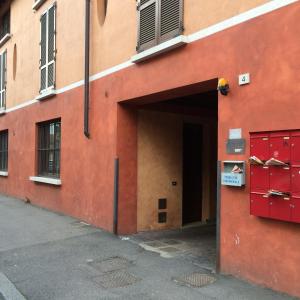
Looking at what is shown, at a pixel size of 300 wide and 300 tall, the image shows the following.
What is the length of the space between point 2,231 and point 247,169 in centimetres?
591

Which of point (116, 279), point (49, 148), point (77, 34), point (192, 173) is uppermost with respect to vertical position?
point (77, 34)

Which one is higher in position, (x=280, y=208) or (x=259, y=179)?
(x=259, y=179)

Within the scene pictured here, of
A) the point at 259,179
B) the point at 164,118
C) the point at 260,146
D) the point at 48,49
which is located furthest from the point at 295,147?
the point at 48,49

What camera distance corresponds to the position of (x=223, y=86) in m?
5.83

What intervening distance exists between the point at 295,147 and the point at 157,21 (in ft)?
11.9

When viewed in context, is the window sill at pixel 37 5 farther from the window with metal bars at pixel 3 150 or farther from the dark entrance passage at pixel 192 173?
the dark entrance passage at pixel 192 173

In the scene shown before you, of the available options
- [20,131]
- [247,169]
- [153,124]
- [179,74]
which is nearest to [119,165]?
[153,124]

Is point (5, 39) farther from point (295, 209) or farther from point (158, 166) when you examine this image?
point (295, 209)

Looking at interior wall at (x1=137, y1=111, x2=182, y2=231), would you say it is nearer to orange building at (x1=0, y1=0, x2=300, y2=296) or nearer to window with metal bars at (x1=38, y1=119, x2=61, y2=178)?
orange building at (x1=0, y1=0, x2=300, y2=296)

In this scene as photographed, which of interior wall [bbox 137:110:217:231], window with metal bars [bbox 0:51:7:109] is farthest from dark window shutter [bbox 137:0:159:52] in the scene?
window with metal bars [bbox 0:51:7:109]

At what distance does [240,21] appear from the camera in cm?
574

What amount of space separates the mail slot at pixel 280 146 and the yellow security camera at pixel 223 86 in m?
0.96

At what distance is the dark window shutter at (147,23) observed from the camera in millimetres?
7516

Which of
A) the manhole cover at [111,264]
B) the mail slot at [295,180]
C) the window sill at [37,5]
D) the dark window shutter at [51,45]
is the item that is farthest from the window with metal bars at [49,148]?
the mail slot at [295,180]
